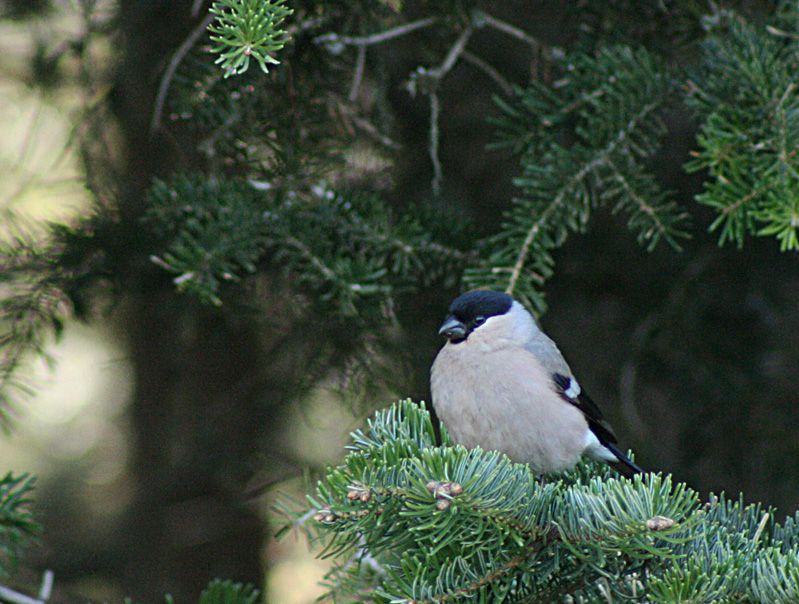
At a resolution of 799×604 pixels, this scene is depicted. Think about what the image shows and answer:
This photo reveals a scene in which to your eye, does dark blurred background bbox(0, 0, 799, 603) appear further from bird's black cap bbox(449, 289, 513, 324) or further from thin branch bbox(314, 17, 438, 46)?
bird's black cap bbox(449, 289, 513, 324)

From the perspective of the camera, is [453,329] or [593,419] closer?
[453,329]

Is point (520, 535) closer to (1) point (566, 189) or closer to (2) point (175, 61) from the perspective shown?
(1) point (566, 189)

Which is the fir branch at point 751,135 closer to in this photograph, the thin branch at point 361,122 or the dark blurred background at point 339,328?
the dark blurred background at point 339,328

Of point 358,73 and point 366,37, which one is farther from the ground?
point 366,37

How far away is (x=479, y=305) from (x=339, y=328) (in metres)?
0.56

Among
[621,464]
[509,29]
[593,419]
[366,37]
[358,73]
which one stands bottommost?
[621,464]

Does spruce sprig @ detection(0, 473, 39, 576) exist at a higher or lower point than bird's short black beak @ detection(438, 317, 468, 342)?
lower

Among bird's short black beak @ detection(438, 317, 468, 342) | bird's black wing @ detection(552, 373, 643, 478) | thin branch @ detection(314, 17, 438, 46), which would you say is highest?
thin branch @ detection(314, 17, 438, 46)

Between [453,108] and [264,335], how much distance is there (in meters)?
1.41

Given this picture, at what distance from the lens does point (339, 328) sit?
3.35 metres

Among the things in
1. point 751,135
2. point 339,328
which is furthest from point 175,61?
point 751,135

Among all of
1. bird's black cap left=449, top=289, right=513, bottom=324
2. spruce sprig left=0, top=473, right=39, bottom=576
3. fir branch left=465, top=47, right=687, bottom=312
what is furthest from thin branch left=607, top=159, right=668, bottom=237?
spruce sprig left=0, top=473, right=39, bottom=576

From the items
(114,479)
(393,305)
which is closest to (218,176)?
(393,305)

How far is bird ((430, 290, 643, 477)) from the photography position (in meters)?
3.07
